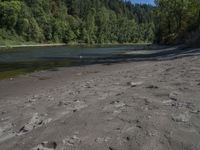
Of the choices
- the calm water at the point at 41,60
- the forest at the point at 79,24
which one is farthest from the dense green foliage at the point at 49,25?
the calm water at the point at 41,60

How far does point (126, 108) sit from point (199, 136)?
267 cm

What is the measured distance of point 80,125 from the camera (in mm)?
7996

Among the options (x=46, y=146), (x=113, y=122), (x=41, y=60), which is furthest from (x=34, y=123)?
(x=41, y=60)

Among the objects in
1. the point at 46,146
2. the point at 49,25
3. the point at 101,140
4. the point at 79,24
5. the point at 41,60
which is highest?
the point at 101,140

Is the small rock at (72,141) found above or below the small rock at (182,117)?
below

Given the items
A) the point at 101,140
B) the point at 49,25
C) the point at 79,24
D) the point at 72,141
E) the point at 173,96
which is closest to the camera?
the point at 101,140

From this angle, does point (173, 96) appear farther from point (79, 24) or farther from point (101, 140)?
point (79, 24)

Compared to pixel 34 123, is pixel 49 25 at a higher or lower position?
lower

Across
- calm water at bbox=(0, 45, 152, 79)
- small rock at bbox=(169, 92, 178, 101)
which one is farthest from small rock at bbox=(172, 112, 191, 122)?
calm water at bbox=(0, 45, 152, 79)

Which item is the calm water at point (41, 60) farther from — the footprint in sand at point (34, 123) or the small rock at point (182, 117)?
the small rock at point (182, 117)

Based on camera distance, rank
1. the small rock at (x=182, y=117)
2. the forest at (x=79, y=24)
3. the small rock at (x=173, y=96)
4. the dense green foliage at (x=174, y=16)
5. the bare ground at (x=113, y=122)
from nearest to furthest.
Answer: the bare ground at (x=113, y=122) → the small rock at (x=182, y=117) → the small rock at (x=173, y=96) → the dense green foliage at (x=174, y=16) → the forest at (x=79, y=24)

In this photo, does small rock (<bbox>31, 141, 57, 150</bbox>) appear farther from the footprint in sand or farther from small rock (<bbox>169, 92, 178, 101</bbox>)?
small rock (<bbox>169, 92, 178, 101</bbox>)

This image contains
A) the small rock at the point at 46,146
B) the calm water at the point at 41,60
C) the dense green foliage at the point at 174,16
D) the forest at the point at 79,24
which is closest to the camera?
the small rock at the point at 46,146

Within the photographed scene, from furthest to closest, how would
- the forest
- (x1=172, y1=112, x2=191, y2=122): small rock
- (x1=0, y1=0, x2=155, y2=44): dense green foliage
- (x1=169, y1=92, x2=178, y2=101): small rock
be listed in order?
(x1=0, y1=0, x2=155, y2=44): dense green foliage < the forest < (x1=169, y1=92, x2=178, y2=101): small rock < (x1=172, y1=112, x2=191, y2=122): small rock
